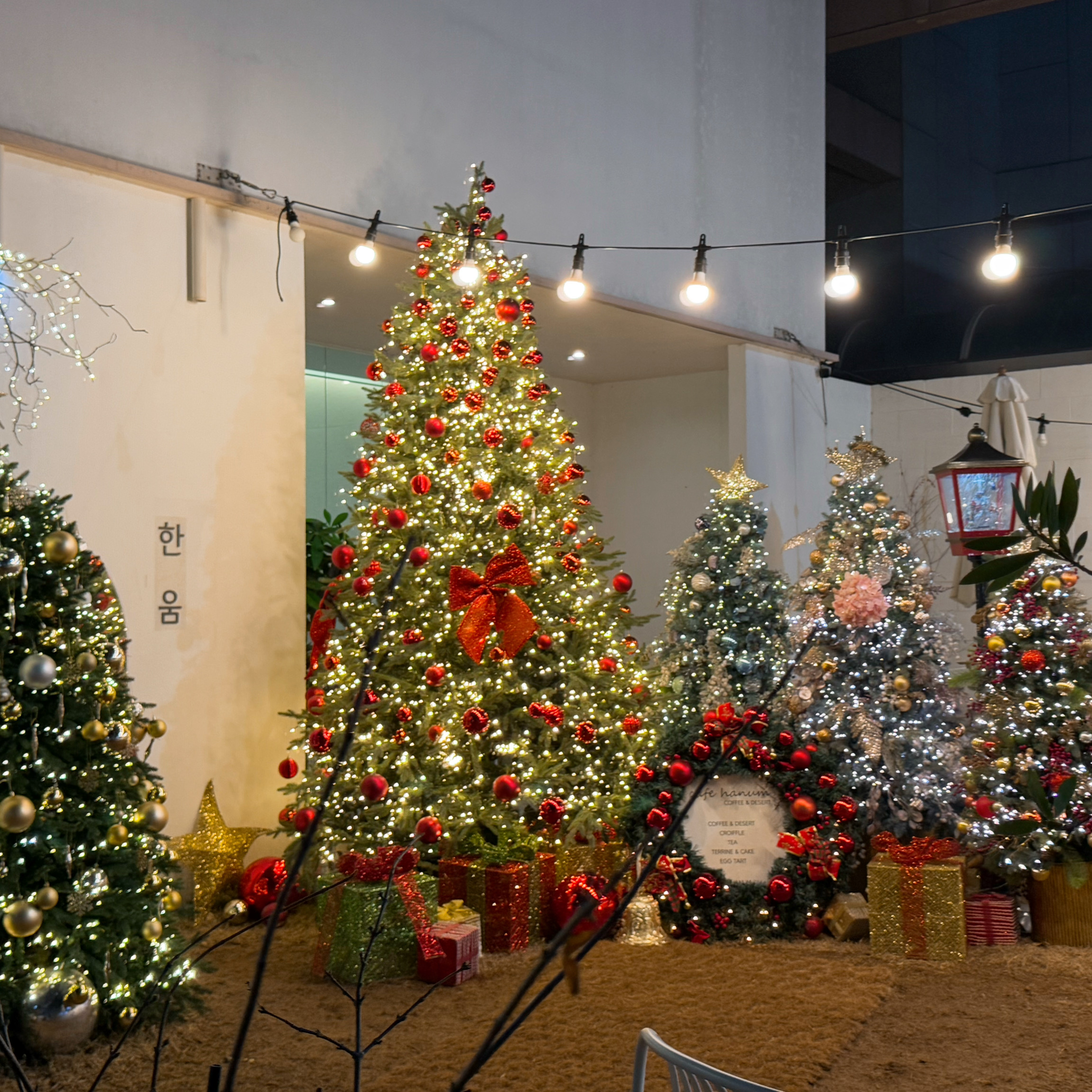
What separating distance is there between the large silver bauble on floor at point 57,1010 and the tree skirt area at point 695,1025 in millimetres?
88

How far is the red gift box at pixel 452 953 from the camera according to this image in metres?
3.97

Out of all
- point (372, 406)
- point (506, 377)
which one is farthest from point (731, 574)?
point (372, 406)

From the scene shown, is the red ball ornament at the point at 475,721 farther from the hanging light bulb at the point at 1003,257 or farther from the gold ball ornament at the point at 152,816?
the hanging light bulb at the point at 1003,257

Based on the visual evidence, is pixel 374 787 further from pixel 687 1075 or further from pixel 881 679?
pixel 881 679

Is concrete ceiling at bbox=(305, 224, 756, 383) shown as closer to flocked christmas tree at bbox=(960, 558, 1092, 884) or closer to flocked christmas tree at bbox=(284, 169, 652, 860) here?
flocked christmas tree at bbox=(284, 169, 652, 860)

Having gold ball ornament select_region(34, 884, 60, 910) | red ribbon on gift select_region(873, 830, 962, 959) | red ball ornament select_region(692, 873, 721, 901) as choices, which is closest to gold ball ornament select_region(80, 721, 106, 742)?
gold ball ornament select_region(34, 884, 60, 910)

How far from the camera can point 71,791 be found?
10.6 feet

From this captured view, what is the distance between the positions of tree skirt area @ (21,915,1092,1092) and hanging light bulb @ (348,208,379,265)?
116 inches

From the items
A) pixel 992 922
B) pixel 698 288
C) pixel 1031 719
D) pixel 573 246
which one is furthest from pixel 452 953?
pixel 573 246

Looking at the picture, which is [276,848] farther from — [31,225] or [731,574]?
[31,225]

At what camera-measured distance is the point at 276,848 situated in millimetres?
5324

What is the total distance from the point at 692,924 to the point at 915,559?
5.91 feet

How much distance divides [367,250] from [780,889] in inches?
127

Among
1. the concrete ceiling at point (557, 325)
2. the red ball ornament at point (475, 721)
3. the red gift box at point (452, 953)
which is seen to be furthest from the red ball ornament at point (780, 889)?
the concrete ceiling at point (557, 325)
